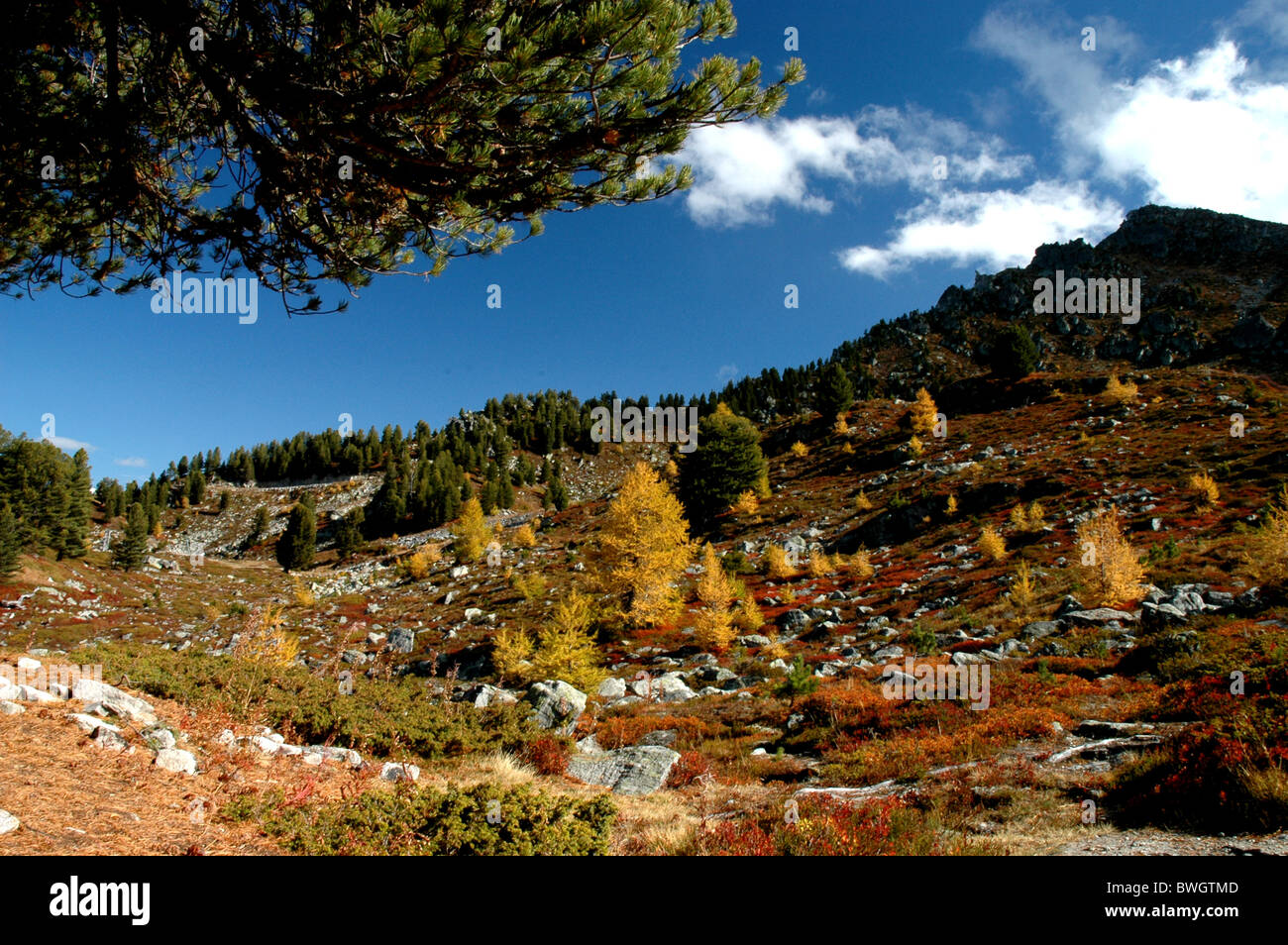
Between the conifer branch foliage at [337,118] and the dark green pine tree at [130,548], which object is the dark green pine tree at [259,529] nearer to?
the dark green pine tree at [130,548]

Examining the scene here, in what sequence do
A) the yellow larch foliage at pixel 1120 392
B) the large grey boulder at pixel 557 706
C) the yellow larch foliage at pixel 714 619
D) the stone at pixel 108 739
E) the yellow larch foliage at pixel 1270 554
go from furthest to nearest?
the yellow larch foliage at pixel 1120 392, the yellow larch foliage at pixel 714 619, the yellow larch foliage at pixel 1270 554, the large grey boulder at pixel 557 706, the stone at pixel 108 739

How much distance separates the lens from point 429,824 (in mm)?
4418

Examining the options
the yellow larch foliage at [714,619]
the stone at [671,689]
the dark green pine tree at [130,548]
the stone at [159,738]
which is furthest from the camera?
the dark green pine tree at [130,548]

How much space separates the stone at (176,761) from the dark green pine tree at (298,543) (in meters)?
78.6

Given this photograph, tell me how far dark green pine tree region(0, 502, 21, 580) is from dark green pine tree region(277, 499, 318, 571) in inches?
1218

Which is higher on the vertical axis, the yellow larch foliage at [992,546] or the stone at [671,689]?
the yellow larch foliage at [992,546]

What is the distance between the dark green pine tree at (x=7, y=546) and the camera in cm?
4003

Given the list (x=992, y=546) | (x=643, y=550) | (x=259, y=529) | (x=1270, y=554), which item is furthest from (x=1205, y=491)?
(x=259, y=529)

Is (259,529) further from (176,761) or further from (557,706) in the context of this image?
(176,761)

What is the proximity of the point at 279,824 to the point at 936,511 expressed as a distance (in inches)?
1708

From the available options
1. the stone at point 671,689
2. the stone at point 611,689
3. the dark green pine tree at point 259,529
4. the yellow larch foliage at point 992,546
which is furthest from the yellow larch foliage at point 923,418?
the dark green pine tree at point 259,529

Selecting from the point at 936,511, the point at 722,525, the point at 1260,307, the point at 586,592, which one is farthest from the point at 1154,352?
the point at 586,592

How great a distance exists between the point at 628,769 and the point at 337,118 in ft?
33.6
